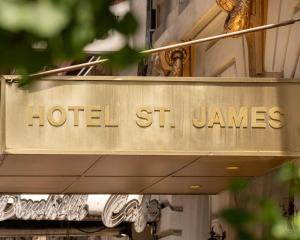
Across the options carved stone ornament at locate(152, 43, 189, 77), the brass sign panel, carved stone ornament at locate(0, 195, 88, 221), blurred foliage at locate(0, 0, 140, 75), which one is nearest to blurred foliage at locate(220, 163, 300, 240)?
blurred foliage at locate(0, 0, 140, 75)

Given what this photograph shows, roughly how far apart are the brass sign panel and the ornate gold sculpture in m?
3.19

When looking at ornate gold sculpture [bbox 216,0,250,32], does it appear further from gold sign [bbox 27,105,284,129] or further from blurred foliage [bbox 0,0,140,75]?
blurred foliage [bbox 0,0,140,75]

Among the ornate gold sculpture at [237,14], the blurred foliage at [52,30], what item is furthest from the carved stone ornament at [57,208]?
the blurred foliage at [52,30]

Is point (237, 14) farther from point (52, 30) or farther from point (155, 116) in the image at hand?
point (52, 30)

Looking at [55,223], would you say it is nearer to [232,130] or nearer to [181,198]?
[181,198]

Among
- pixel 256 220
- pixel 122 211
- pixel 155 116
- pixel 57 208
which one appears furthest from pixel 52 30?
pixel 57 208

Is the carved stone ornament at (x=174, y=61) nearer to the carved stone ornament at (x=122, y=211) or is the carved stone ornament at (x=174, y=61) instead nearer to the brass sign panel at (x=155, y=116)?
the carved stone ornament at (x=122, y=211)

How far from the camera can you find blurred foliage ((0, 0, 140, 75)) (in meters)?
2.56

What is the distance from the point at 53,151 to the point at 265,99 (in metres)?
2.34

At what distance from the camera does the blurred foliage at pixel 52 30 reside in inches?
101

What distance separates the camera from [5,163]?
12156mm

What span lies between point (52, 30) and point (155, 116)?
28.5 ft

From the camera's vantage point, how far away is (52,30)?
2.58 m

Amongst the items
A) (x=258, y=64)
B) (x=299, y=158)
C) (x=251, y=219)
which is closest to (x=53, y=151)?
(x=299, y=158)
